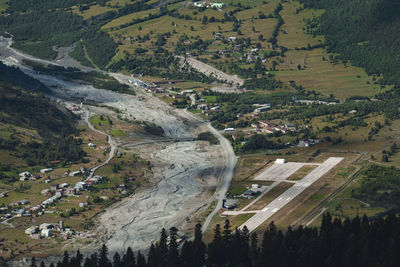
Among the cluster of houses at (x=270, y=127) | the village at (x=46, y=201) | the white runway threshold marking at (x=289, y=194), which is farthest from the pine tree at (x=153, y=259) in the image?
the cluster of houses at (x=270, y=127)

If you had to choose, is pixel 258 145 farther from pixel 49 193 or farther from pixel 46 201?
pixel 46 201

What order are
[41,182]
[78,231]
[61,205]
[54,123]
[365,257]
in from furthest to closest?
[54,123], [41,182], [61,205], [78,231], [365,257]

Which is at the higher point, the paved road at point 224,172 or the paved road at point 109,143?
the paved road at point 109,143

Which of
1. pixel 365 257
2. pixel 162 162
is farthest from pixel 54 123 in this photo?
pixel 365 257

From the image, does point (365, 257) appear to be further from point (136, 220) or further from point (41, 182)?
point (41, 182)

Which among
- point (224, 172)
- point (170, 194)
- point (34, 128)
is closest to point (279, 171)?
point (224, 172)

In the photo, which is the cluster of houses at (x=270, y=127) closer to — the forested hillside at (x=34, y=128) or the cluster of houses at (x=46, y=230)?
the forested hillside at (x=34, y=128)
